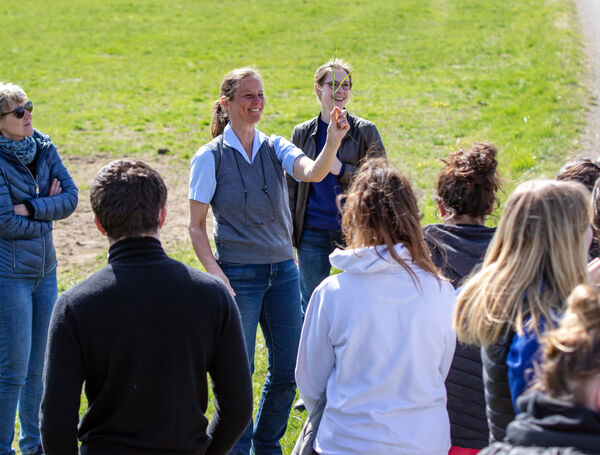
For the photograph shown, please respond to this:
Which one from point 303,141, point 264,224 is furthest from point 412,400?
point 303,141

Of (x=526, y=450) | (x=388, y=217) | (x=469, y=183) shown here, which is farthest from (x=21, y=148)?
(x=526, y=450)

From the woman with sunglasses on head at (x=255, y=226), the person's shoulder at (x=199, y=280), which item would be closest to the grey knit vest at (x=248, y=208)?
the woman with sunglasses on head at (x=255, y=226)

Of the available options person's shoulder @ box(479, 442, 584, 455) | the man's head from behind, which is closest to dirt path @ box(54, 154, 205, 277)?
the man's head from behind

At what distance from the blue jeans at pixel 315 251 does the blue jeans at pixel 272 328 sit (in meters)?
0.67

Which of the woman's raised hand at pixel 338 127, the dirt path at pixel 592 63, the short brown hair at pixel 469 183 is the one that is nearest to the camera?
the short brown hair at pixel 469 183

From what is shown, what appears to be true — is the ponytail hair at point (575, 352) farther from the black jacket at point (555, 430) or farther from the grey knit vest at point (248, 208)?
the grey knit vest at point (248, 208)

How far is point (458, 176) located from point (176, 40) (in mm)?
22173

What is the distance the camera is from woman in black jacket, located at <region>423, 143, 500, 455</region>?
3018mm

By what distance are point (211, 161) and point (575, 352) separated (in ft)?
8.53

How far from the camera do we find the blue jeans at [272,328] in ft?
13.7

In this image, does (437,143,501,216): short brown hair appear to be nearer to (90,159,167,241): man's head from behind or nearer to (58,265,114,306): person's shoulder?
(90,159,167,241): man's head from behind

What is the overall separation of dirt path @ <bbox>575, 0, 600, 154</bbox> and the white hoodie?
611 cm

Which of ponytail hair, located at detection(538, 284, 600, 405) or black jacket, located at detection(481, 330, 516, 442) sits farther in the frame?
black jacket, located at detection(481, 330, 516, 442)

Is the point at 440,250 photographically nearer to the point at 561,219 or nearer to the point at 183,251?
the point at 561,219
